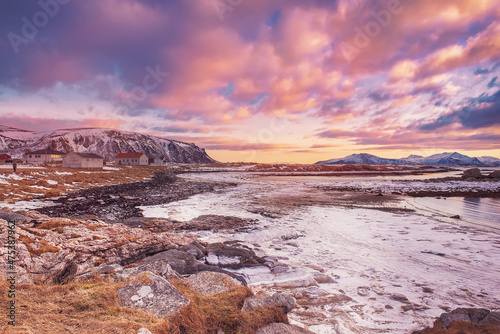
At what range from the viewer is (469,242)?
11297 millimetres

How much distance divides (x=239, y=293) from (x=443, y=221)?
1657 centimetres

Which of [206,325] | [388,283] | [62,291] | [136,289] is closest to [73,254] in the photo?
[62,291]

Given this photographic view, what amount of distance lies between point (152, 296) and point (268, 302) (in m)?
2.40

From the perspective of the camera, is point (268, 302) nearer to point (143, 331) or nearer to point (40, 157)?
point (143, 331)

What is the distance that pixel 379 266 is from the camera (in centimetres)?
883

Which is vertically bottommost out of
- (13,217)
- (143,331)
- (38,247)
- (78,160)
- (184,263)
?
(184,263)

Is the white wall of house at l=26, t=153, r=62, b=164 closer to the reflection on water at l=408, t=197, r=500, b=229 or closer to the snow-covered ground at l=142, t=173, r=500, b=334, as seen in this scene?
the snow-covered ground at l=142, t=173, r=500, b=334

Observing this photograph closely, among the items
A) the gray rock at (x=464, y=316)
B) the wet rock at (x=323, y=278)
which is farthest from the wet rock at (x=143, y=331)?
the gray rock at (x=464, y=316)

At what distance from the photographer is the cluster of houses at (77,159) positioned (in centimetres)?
6669

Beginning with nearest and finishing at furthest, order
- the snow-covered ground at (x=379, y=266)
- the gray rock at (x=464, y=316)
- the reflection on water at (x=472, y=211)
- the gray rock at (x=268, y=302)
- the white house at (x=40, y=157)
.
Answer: the gray rock at (x=268, y=302)
the gray rock at (x=464, y=316)
the snow-covered ground at (x=379, y=266)
the reflection on water at (x=472, y=211)
the white house at (x=40, y=157)

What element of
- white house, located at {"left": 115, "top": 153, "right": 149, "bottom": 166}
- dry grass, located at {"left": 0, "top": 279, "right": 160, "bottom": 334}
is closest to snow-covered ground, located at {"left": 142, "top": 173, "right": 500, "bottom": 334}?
dry grass, located at {"left": 0, "top": 279, "right": 160, "bottom": 334}

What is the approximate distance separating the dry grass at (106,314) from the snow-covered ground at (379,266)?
5.64 feet

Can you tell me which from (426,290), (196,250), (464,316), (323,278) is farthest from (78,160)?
(464,316)

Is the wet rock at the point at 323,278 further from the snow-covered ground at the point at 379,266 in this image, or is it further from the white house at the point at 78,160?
the white house at the point at 78,160
